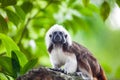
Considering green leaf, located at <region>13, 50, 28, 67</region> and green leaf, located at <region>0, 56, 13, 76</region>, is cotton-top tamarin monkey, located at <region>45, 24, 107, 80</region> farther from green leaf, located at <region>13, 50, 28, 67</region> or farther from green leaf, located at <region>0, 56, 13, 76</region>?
green leaf, located at <region>0, 56, 13, 76</region>

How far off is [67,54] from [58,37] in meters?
0.11

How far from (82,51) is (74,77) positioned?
0.41 metres

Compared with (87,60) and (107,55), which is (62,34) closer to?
(87,60)

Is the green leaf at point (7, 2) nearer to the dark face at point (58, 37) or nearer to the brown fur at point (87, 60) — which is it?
the dark face at point (58, 37)

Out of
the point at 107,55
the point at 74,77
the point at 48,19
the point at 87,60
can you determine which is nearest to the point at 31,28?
the point at 48,19

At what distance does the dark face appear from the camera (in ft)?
10.2

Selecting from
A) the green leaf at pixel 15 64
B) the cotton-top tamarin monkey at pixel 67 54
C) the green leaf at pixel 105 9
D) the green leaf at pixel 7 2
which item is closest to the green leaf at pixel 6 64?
the green leaf at pixel 15 64

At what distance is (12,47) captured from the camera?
121 inches

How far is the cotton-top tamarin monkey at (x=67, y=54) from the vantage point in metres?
3.11

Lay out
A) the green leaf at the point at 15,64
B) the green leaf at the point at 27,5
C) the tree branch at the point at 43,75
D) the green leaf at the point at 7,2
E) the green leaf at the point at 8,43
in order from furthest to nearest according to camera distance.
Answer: the green leaf at the point at 27,5, the green leaf at the point at 7,2, the green leaf at the point at 8,43, the green leaf at the point at 15,64, the tree branch at the point at 43,75

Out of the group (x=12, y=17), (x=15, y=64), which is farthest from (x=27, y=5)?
(x=15, y=64)

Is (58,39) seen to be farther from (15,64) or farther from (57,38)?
(15,64)

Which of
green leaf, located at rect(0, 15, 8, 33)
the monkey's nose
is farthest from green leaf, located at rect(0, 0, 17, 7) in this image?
the monkey's nose

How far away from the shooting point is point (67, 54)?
3.14 meters
